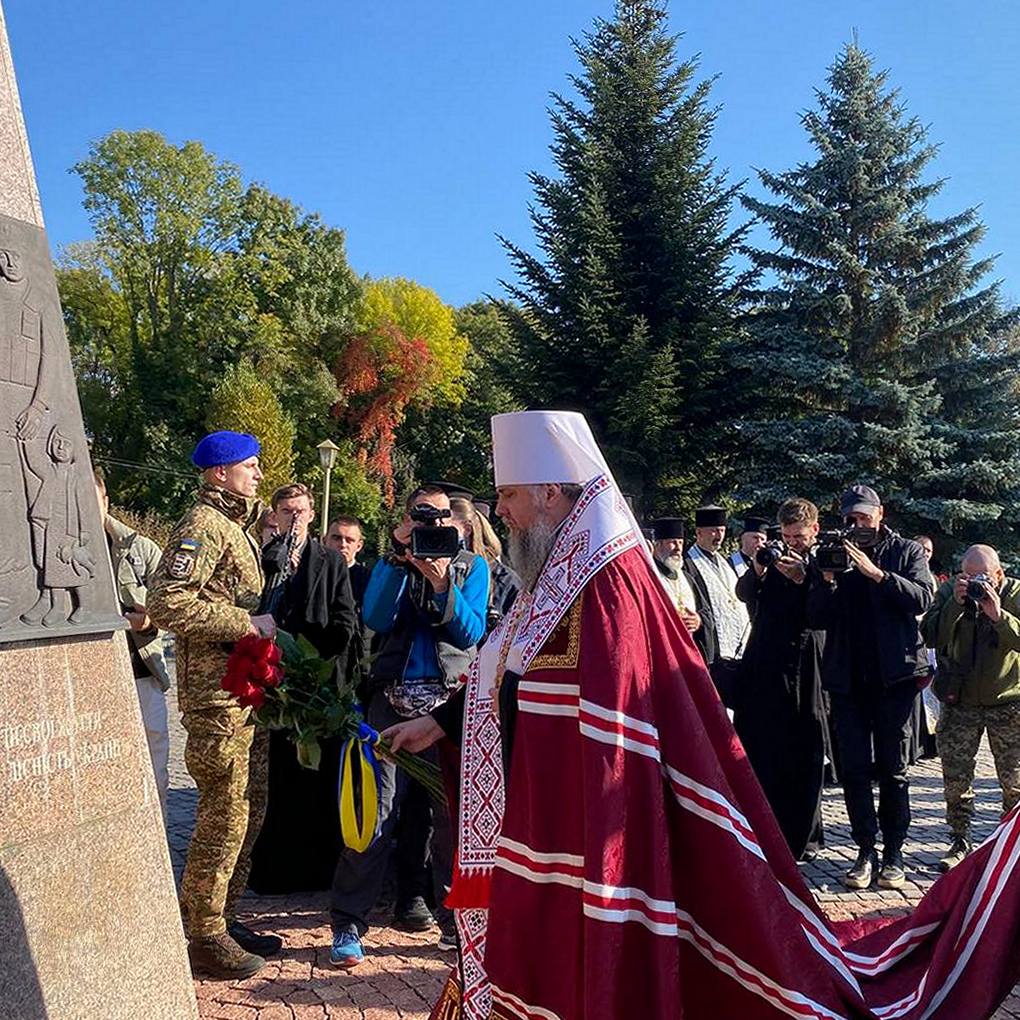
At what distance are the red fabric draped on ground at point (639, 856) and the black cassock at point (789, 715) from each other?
318cm

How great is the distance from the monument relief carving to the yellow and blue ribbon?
3.40ft

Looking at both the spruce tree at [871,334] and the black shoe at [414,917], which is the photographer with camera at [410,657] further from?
the spruce tree at [871,334]

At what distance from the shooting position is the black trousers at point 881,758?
5.92m

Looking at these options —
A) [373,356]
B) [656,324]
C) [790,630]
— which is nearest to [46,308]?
[790,630]

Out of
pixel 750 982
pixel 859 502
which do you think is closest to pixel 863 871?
pixel 859 502

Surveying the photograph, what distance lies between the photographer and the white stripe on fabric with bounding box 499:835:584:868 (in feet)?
9.09

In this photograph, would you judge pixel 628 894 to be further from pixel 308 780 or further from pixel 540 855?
pixel 308 780

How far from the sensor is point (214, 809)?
14.0 feet

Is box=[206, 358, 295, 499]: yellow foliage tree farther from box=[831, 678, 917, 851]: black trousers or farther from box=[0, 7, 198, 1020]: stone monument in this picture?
box=[0, 7, 198, 1020]: stone monument

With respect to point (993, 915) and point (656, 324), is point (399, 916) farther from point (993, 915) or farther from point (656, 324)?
point (656, 324)

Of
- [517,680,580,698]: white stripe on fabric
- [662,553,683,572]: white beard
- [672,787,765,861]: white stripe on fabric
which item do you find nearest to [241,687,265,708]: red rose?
[517,680,580,698]: white stripe on fabric

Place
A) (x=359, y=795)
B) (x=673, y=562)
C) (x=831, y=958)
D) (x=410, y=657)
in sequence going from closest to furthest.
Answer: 1. (x=831, y=958)
2. (x=359, y=795)
3. (x=410, y=657)
4. (x=673, y=562)

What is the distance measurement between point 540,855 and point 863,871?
3.83 meters

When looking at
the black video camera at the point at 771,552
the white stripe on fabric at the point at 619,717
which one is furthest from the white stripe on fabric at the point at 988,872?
the black video camera at the point at 771,552
